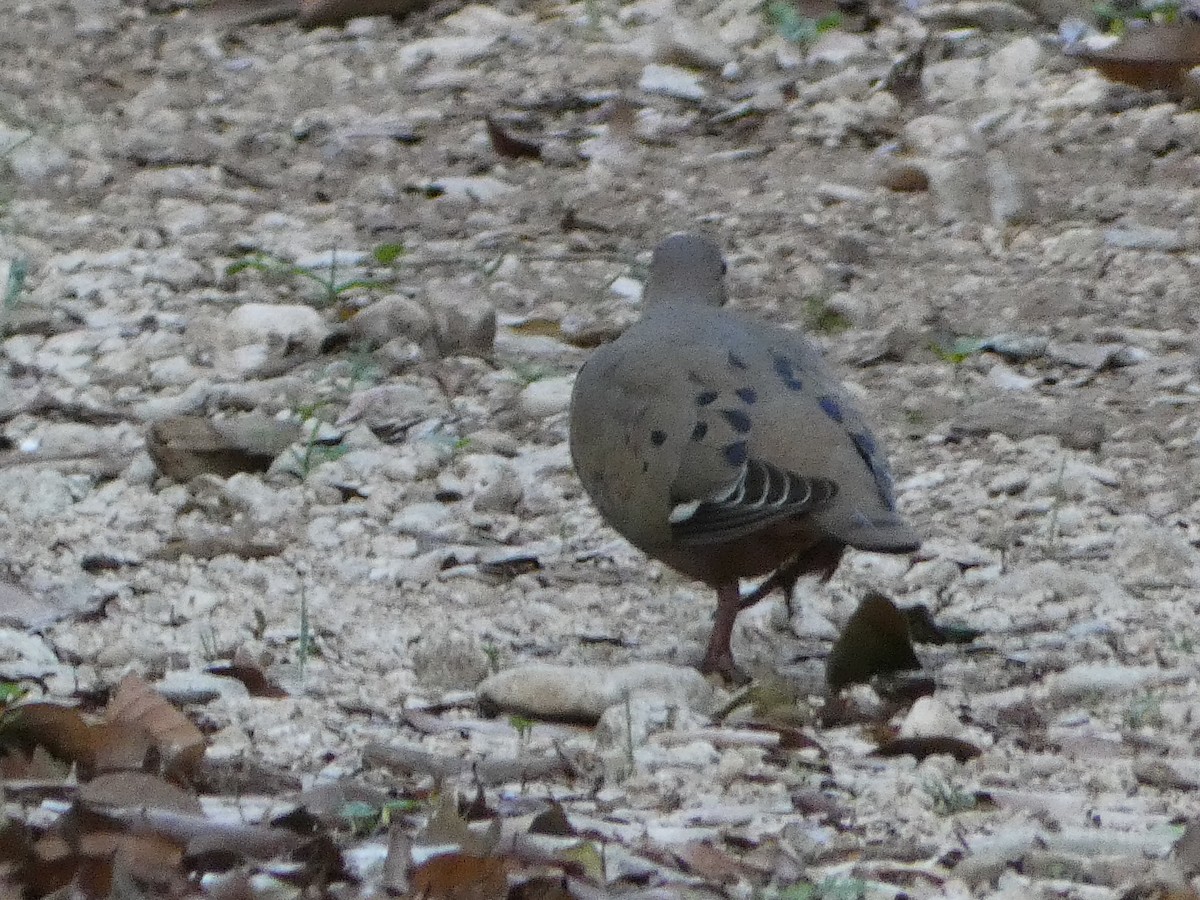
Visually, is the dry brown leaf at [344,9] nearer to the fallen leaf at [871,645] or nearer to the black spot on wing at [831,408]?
the black spot on wing at [831,408]

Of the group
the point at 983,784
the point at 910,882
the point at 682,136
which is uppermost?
the point at 910,882

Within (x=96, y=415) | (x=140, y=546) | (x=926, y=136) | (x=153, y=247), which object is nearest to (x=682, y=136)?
(x=926, y=136)

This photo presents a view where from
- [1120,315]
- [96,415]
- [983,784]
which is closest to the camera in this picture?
[983,784]

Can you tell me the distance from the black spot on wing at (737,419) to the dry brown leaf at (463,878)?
6.61 ft

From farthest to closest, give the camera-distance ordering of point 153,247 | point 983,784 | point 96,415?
1. point 153,247
2. point 96,415
3. point 983,784

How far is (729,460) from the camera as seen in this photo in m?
4.85

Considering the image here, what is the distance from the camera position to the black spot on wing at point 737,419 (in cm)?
491

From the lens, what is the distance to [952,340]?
270 inches

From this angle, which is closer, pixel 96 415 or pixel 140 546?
pixel 140 546

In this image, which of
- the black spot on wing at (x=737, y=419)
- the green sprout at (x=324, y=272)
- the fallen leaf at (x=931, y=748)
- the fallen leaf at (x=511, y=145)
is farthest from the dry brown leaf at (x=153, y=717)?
the fallen leaf at (x=511, y=145)

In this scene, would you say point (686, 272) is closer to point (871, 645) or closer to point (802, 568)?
point (802, 568)

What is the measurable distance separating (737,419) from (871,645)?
0.57m

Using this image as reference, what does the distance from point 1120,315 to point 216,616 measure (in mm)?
3134

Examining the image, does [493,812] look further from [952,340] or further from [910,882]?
[952,340]
